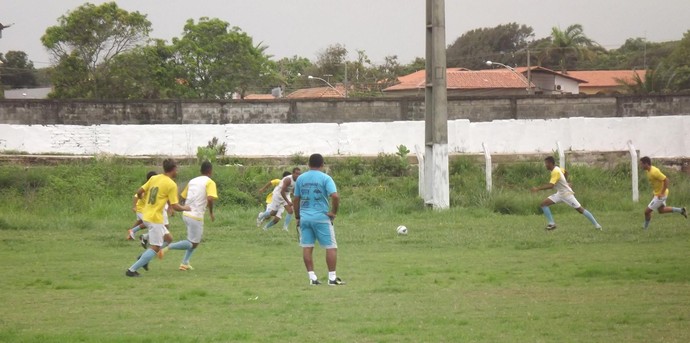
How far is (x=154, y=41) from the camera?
65.4 metres

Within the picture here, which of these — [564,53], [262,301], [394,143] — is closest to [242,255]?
[262,301]

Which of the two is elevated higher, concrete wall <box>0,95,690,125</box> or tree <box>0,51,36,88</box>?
tree <box>0,51,36,88</box>

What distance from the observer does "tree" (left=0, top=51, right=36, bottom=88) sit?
3676 inches

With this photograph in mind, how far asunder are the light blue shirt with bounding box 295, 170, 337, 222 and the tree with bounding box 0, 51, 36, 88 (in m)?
82.2

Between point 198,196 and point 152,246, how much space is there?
133 cm

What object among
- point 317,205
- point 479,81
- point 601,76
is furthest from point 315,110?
point 601,76

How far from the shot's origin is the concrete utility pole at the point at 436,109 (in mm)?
29688

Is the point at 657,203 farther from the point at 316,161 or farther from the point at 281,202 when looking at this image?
the point at 316,161

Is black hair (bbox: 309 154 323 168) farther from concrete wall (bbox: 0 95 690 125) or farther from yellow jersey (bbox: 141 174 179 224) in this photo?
concrete wall (bbox: 0 95 690 125)

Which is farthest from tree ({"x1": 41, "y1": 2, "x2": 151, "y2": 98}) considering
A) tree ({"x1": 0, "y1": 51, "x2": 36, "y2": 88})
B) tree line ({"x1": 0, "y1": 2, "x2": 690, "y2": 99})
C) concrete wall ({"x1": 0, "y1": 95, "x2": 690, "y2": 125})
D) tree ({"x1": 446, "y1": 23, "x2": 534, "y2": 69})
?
tree ({"x1": 446, "y1": 23, "x2": 534, "y2": 69})

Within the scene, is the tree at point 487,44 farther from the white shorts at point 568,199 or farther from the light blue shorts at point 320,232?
the light blue shorts at point 320,232

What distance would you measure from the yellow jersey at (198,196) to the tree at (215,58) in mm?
50440

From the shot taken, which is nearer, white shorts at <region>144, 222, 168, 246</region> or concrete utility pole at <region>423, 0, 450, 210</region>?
white shorts at <region>144, 222, 168, 246</region>

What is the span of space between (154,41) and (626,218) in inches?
1749
